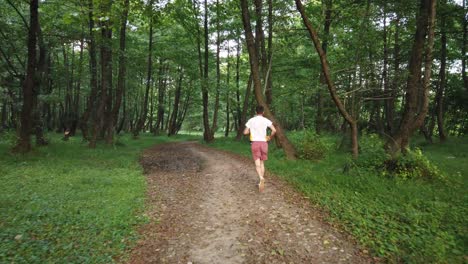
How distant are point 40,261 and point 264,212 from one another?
13.1ft

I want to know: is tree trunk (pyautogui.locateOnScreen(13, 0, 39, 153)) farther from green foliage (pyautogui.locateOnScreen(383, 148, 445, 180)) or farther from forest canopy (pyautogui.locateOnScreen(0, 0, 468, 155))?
green foliage (pyautogui.locateOnScreen(383, 148, 445, 180))

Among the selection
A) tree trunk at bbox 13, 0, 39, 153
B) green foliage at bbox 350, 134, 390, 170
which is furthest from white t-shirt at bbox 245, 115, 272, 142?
→ tree trunk at bbox 13, 0, 39, 153

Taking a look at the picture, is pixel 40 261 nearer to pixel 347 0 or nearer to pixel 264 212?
pixel 264 212

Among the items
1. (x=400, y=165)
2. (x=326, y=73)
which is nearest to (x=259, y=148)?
(x=326, y=73)

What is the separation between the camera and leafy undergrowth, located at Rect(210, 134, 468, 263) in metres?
4.02

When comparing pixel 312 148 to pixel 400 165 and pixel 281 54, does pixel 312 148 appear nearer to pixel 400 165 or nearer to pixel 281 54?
pixel 400 165

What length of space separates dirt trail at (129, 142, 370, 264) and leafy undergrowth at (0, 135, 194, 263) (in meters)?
0.47

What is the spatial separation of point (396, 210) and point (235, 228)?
3308mm

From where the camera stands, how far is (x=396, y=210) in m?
5.36

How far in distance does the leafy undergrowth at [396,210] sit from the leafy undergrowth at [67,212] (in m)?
4.19

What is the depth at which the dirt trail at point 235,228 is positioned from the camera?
13.5 feet

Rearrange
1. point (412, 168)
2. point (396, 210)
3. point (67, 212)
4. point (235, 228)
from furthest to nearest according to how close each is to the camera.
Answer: point (412, 168), point (67, 212), point (396, 210), point (235, 228)

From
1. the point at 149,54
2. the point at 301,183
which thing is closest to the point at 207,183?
the point at 301,183

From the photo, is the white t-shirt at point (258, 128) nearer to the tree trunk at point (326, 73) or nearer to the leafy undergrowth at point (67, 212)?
the tree trunk at point (326, 73)
